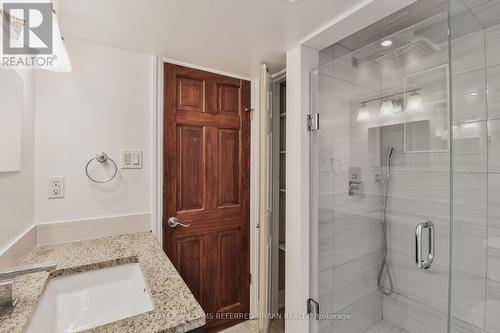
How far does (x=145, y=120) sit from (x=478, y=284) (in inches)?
96.9

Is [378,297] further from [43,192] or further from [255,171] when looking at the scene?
[43,192]

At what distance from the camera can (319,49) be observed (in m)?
1.57

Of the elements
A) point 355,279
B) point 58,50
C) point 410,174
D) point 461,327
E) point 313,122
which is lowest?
point 461,327

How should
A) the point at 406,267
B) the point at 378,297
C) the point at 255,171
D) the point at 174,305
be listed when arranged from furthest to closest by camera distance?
the point at 255,171 → the point at 378,297 → the point at 406,267 → the point at 174,305

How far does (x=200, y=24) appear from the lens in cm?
128

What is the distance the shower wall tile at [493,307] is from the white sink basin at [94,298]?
1.93 m

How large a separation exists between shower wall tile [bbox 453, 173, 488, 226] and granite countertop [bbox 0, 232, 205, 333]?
65.7 inches

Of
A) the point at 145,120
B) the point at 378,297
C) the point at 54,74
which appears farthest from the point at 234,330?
the point at 54,74

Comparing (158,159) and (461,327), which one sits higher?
(158,159)

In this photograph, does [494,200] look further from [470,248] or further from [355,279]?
[355,279]

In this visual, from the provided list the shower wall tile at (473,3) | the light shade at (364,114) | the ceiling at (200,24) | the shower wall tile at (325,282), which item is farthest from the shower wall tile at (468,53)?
the shower wall tile at (325,282)

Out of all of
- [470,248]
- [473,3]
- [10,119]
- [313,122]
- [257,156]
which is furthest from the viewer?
[257,156]

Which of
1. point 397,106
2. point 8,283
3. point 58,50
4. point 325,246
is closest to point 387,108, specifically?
point 397,106

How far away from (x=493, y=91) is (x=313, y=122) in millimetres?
1039
